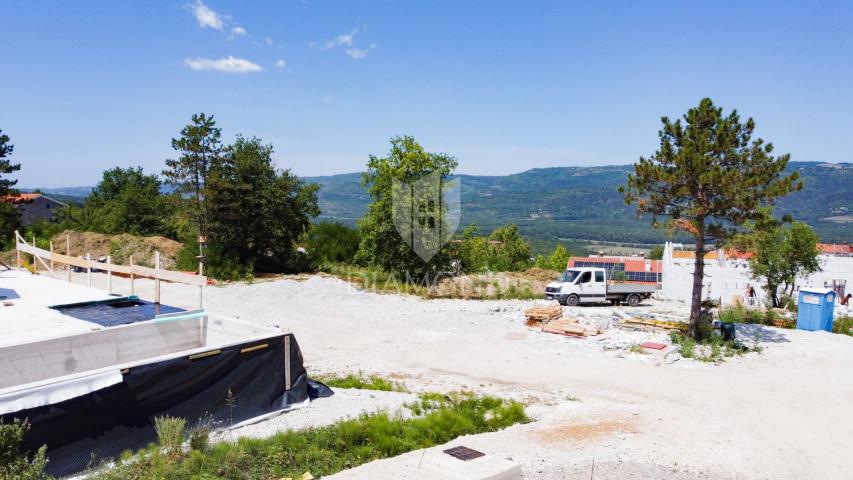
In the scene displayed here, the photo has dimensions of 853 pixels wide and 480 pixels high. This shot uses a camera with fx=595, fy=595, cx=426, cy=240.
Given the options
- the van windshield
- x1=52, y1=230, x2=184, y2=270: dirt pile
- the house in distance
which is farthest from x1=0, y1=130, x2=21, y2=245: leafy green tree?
the house in distance

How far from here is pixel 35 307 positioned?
42.6 feet

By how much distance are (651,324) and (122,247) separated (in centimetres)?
2979

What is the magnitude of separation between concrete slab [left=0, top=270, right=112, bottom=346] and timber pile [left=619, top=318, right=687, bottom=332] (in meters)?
15.6

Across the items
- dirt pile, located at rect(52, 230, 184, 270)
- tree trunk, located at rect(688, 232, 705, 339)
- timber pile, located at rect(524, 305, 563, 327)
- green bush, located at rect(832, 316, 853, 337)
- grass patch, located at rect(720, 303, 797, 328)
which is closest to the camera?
tree trunk, located at rect(688, 232, 705, 339)

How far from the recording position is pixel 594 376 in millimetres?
14523

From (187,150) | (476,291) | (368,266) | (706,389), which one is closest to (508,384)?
(706,389)

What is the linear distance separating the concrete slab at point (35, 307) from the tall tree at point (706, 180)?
597 inches

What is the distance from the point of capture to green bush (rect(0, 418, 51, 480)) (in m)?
6.86

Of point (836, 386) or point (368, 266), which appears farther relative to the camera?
point (368, 266)

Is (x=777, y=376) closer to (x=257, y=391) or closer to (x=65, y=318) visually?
(x=257, y=391)

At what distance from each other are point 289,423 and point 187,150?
2319cm

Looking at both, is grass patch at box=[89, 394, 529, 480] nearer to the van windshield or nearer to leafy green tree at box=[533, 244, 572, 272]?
the van windshield

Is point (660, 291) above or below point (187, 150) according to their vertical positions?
below

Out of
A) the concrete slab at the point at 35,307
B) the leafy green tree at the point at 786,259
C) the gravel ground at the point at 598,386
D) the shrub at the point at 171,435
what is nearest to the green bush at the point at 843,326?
the gravel ground at the point at 598,386
